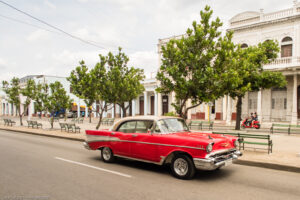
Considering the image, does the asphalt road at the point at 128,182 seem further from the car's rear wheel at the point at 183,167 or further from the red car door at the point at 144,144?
the red car door at the point at 144,144

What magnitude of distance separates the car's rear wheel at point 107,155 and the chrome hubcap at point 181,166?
2527 millimetres

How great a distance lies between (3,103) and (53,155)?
265 feet

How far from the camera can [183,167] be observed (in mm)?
5957

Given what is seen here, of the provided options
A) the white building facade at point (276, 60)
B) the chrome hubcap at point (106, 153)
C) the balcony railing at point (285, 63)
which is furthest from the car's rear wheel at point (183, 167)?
the balcony railing at point (285, 63)

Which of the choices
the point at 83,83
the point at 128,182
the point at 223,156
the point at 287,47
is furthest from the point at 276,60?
the point at 128,182

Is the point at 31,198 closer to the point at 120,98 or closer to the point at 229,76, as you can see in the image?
the point at 229,76

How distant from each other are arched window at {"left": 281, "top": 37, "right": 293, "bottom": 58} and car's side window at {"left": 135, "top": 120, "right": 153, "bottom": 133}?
23.7m

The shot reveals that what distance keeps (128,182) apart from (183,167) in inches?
Answer: 57.1

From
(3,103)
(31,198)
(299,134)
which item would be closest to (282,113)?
(299,134)

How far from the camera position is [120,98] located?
15.7 meters

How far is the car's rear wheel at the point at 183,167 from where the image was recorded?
5.77m

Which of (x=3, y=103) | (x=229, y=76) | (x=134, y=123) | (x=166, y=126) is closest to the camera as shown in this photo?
(x=166, y=126)

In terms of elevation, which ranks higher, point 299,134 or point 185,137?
point 185,137

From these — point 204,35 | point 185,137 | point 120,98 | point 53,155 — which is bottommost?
point 53,155
